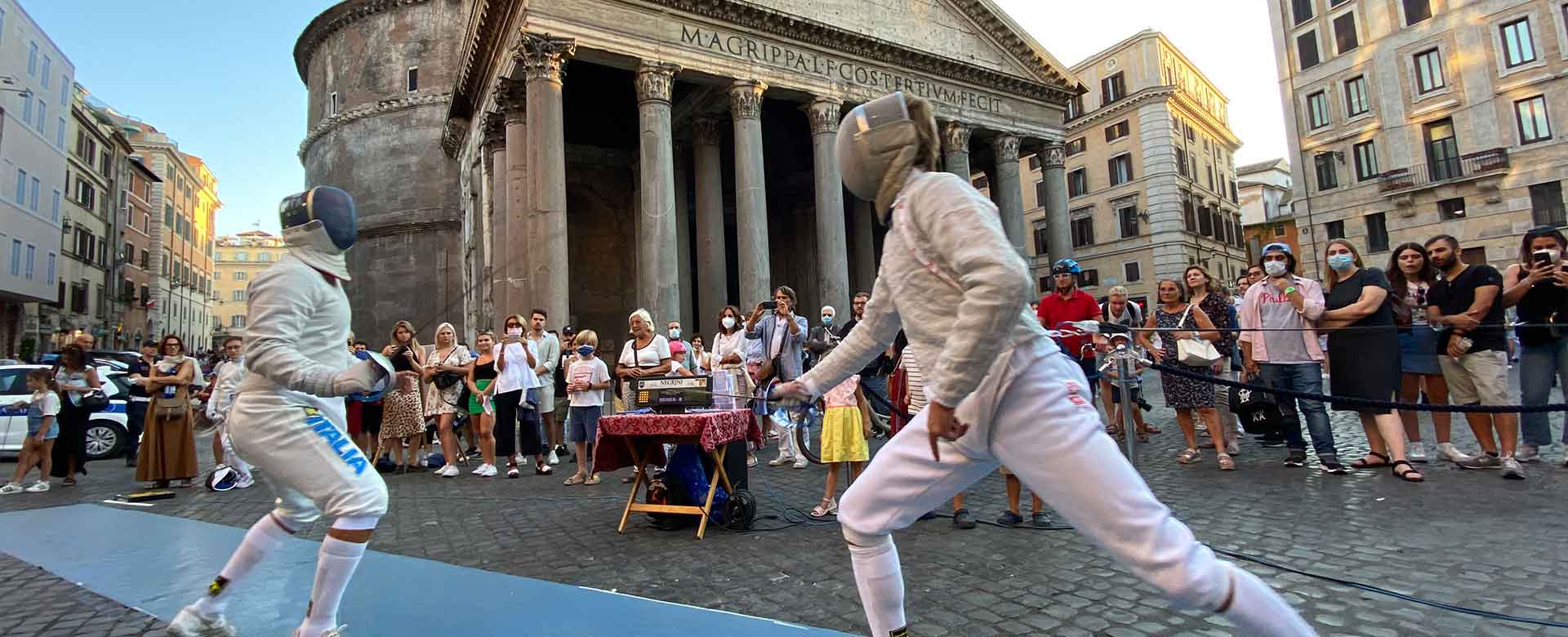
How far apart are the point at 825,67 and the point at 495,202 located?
10.4 metres

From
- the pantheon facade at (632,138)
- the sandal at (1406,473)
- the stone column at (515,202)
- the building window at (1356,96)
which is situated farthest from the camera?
the building window at (1356,96)

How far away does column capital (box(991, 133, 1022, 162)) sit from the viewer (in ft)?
83.3

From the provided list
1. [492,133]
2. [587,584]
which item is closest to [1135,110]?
[492,133]

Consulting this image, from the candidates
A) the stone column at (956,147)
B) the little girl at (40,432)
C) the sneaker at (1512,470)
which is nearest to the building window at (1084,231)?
the stone column at (956,147)

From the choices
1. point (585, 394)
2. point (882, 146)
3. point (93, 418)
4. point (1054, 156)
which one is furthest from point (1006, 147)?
point (882, 146)

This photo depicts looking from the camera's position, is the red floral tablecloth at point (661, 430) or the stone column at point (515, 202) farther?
the stone column at point (515, 202)

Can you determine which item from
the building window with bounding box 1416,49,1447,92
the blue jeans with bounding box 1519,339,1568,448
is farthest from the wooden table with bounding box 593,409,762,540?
the building window with bounding box 1416,49,1447,92

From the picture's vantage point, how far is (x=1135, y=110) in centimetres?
4006

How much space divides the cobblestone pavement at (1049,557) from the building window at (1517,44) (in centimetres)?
2795

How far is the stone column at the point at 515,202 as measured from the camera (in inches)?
721

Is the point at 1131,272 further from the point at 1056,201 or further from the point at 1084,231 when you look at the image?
the point at 1056,201

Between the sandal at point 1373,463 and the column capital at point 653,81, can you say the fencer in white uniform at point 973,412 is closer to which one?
the sandal at point 1373,463

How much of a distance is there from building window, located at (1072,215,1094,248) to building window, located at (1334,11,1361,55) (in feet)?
47.8

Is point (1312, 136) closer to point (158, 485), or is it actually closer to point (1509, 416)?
point (1509, 416)
